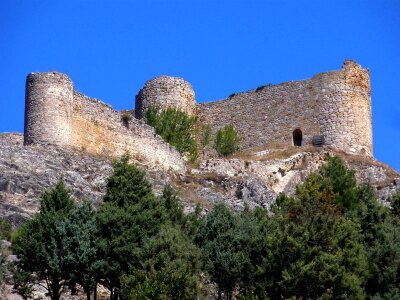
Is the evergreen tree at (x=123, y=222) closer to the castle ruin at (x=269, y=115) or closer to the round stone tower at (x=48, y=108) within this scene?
the round stone tower at (x=48, y=108)

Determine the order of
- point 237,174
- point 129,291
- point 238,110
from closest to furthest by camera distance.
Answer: point 129,291 < point 237,174 < point 238,110

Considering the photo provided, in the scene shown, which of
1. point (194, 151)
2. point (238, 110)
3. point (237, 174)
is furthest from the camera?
point (238, 110)

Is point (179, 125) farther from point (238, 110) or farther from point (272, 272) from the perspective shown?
point (272, 272)

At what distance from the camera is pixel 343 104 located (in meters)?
60.9

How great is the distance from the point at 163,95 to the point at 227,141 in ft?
13.2

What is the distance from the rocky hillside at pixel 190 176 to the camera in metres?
44.7

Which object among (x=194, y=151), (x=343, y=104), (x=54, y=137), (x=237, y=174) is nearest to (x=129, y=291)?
(x=54, y=137)

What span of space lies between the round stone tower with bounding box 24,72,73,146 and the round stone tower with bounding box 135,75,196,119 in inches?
462

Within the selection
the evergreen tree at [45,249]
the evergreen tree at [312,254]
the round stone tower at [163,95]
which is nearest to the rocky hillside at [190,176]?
the evergreen tree at [45,249]

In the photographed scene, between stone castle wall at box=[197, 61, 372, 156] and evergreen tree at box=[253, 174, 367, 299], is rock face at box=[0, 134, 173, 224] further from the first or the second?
stone castle wall at box=[197, 61, 372, 156]

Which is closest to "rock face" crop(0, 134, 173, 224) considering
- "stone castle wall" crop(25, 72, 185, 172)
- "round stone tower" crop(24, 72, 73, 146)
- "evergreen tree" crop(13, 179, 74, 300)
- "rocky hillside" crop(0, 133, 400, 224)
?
"rocky hillside" crop(0, 133, 400, 224)

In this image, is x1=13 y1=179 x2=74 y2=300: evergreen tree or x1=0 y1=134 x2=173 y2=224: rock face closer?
x1=13 y1=179 x2=74 y2=300: evergreen tree

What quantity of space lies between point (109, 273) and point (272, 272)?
495 centimetres

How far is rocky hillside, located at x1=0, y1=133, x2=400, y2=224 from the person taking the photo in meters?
44.7
